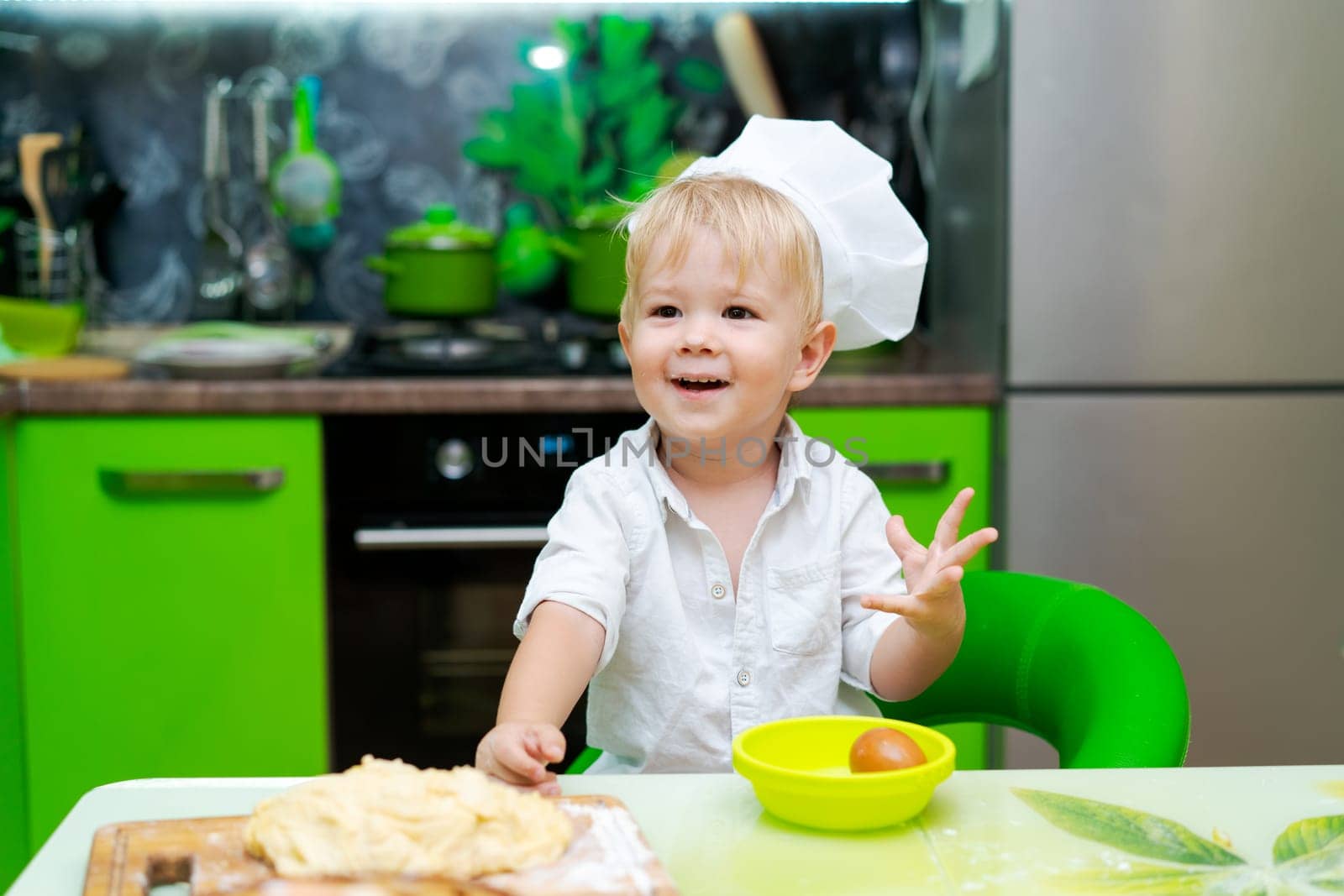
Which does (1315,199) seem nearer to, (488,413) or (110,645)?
(488,413)

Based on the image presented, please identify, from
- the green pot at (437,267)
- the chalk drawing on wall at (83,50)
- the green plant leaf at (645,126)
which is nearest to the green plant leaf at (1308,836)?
the green pot at (437,267)

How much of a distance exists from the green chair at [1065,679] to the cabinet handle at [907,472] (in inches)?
25.9

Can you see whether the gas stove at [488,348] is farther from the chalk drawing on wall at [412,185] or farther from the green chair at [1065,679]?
the green chair at [1065,679]

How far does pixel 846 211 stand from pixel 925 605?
38cm

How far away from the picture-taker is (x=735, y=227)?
3.86 feet

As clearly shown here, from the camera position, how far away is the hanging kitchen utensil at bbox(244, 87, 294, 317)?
2.43m

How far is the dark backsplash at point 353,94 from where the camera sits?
248 centimetres

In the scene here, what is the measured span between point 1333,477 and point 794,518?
113 centimetres

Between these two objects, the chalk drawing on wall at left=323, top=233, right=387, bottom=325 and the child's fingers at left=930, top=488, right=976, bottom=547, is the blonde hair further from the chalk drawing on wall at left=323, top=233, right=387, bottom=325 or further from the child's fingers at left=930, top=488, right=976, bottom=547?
the chalk drawing on wall at left=323, top=233, right=387, bottom=325

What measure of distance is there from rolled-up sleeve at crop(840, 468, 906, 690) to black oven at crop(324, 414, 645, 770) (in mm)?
747

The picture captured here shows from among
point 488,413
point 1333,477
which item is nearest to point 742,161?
point 488,413

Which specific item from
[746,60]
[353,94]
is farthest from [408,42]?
[746,60]

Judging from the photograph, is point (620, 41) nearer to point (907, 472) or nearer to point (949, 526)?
point (907, 472)

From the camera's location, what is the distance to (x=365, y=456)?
2.02 meters
